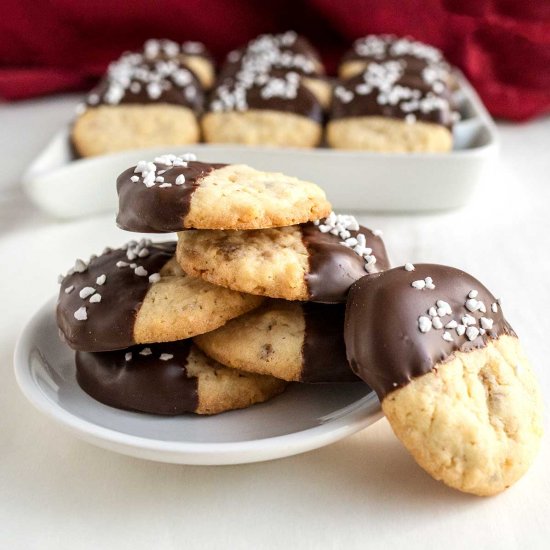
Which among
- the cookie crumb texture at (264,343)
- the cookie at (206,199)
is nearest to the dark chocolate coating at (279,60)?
the cookie at (206,199)

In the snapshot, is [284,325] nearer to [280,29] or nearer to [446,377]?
[446,377]

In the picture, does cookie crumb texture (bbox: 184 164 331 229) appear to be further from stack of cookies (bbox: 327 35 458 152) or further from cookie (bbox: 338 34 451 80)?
cookie (bbox: 338 34 451 80)

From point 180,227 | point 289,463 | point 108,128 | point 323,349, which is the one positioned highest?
point 180,227

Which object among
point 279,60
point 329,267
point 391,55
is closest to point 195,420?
point 329,267

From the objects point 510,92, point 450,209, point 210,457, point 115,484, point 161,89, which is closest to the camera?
point 210,457

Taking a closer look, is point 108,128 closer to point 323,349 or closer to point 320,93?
point 320,93

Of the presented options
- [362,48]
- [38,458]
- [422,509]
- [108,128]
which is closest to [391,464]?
[422,509]
